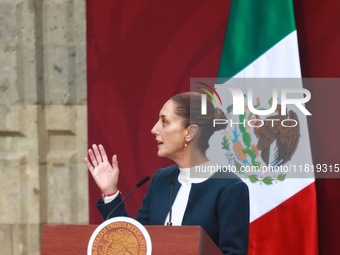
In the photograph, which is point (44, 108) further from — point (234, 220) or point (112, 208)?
point (234, 220)

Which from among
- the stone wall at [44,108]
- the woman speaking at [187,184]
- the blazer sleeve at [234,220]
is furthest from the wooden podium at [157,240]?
the stone wall at [44,108]

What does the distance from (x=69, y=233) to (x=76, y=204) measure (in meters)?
2.16

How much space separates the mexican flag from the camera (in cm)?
470

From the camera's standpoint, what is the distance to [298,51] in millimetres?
4715

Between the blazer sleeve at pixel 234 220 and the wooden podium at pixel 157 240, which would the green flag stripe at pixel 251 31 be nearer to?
the blazer sleeve at pixel 234 220

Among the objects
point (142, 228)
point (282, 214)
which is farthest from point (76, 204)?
point (142, 228)

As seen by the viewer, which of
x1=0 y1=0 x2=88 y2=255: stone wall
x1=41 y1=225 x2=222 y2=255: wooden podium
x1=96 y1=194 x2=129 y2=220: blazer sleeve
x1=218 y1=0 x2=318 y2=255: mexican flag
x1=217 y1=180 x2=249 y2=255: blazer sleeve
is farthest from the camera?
x1=0 y1=0 x2=88 y2=255: stone wall

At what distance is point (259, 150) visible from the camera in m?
4.73

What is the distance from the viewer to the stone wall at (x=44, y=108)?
5.16 m

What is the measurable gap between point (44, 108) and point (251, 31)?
1.21 meters

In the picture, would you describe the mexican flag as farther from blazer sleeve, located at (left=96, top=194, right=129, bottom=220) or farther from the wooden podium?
the wooden podium

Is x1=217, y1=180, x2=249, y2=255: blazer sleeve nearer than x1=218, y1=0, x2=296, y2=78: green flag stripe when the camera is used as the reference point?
Yes

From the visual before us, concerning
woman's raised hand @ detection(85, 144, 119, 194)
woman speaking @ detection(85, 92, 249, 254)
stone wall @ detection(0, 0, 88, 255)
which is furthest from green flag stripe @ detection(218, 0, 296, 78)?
woman's raised hand @ detection(85, 144, 119, 194)

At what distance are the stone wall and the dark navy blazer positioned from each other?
1.70 m
